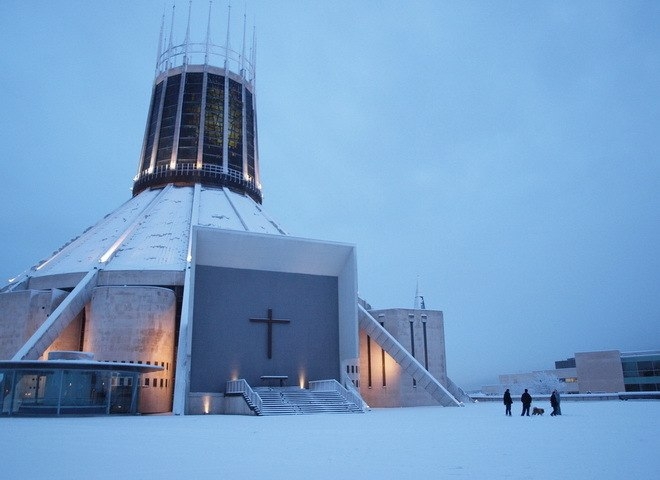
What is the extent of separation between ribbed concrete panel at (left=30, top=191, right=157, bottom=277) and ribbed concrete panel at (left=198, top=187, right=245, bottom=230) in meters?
4.51

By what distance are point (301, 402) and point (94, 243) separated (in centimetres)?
1970

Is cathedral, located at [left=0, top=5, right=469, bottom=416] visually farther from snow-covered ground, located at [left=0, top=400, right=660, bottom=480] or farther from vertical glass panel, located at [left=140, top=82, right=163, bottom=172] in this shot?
snow-covered ground, located at [left=0, top=400, right=660, bottom=480]

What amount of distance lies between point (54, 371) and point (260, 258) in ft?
37.7

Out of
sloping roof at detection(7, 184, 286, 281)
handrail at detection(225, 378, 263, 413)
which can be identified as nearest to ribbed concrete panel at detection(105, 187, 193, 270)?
sloping roof at detection(7, 184, 286, 281)

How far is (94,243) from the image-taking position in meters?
37.6

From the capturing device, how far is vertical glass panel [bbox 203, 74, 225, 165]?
4562 cm

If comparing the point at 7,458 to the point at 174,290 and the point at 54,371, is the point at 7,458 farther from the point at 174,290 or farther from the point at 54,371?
the point at 174,290

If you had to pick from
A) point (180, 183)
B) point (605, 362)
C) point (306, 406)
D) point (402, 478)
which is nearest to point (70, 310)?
point (306, 406)

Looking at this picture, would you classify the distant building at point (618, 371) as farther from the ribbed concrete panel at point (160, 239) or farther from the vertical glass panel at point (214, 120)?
the ribbed concrete panel at point (160, 239)

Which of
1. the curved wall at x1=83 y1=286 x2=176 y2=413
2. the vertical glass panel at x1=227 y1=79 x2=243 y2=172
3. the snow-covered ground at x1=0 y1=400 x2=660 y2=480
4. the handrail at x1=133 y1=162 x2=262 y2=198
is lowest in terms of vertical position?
the snow-covered ground at x1=0 y1=400 x2=660 y2=480

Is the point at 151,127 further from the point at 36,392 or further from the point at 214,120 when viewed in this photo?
the point at 36,392

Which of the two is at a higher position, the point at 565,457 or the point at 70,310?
the point at 70,310

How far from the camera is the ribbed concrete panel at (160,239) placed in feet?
108

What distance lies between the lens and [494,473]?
23.0ft
